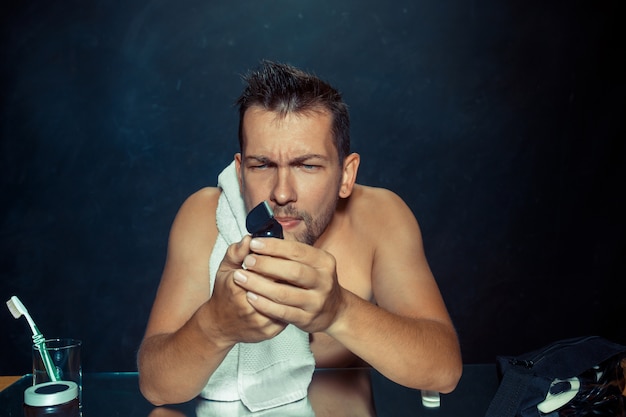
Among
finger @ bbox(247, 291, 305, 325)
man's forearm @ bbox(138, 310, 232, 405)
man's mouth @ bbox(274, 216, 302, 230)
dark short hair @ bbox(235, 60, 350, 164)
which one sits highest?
dark short hair @ bbox(235, 60, 350, 164)

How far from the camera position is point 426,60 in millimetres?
2332

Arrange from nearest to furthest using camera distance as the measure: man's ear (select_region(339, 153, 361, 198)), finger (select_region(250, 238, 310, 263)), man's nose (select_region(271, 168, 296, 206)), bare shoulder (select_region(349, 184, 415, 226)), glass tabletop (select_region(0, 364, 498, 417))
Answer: finger (select_region(250, 238, 310, 263)) < glass tabletop (select_region(0, 364, 498, 417)) < man's nose (select_region(271, 168, 296, 206)) < man's ear (select_region(339, 153, 361, 198)) < bare shoulder (select_region(349, 184, 415, 226))

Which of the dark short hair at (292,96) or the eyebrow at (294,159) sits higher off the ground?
the dark short hair at (292,96)

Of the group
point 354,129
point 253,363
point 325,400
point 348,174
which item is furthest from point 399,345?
point 354,129

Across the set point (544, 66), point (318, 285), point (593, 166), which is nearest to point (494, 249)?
point (593, 166)

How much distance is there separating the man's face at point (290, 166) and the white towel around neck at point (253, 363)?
0.16m

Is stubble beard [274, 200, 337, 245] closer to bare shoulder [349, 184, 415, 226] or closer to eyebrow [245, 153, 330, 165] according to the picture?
eyebrow [245, 153, 330, 165]

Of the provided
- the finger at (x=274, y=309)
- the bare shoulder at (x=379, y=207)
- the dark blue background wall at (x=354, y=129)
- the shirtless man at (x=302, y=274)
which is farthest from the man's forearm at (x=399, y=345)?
the dark blue background wall at (x=354, y=129)

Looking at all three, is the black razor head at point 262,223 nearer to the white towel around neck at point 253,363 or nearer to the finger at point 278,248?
the finger at point 278,248

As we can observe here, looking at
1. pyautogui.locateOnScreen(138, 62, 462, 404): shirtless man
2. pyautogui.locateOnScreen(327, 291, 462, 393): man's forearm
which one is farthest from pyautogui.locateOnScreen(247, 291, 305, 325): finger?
pyautogui.locateOnScreen(327, 291, 462, 393): man's forearm

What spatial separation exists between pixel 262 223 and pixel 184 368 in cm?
31

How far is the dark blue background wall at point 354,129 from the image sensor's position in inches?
89.5

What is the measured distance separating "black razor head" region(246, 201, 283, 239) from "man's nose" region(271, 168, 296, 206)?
28 cm

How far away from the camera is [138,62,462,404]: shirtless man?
0.91 metres
